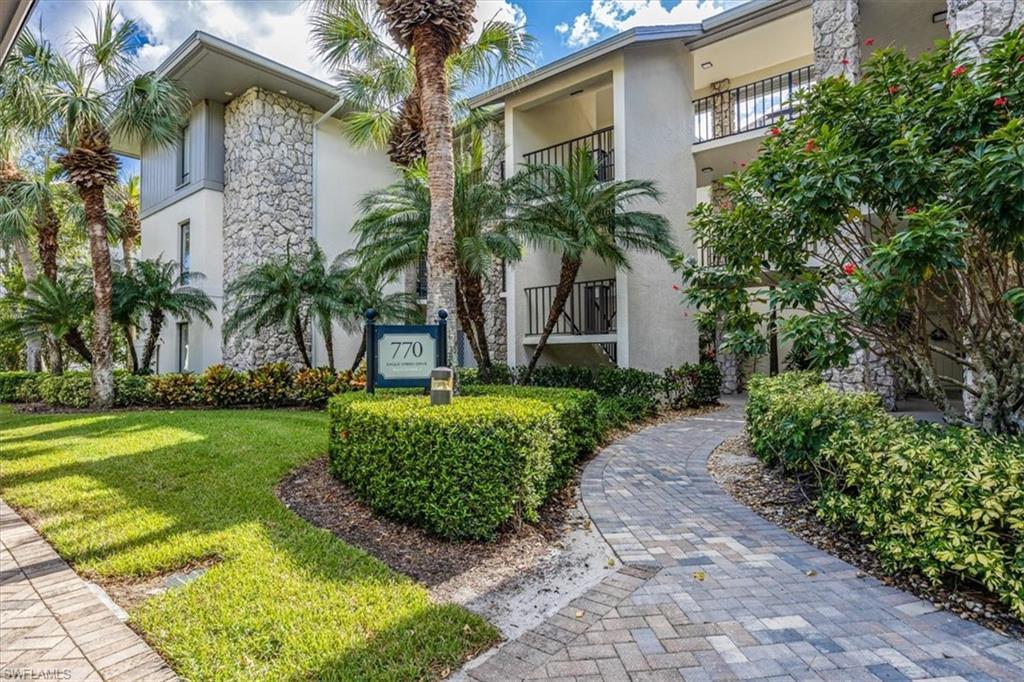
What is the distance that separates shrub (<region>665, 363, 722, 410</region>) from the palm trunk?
12891mm

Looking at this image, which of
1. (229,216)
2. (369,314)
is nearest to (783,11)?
(369,314)

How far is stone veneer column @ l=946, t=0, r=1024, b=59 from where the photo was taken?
21.2 ft

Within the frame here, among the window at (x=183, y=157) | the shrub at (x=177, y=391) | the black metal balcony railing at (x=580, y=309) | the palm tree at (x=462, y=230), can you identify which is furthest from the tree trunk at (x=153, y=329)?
the black metal balcony railing at (x=580, y=309)

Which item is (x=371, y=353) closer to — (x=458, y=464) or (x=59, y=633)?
(x=458, y=464)

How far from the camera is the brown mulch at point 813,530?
3127mm

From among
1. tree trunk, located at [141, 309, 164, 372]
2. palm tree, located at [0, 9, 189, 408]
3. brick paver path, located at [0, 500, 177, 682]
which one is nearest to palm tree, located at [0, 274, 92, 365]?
tree trunk, located at [141, 309, 164, 372]

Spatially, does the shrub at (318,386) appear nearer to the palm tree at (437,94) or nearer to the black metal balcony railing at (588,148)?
the palm tree at (437,94)

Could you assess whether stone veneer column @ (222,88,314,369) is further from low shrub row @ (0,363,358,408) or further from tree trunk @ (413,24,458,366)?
tree trunk @ (413,24,458,366)

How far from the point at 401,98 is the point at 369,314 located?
7.45 meters

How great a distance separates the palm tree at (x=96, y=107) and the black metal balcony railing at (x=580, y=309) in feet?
31.8

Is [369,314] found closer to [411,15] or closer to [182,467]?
[182,467]

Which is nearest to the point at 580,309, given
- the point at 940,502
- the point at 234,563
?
the point at 940,502

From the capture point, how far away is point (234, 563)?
3768 millimetres

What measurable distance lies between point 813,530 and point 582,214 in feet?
22.4
